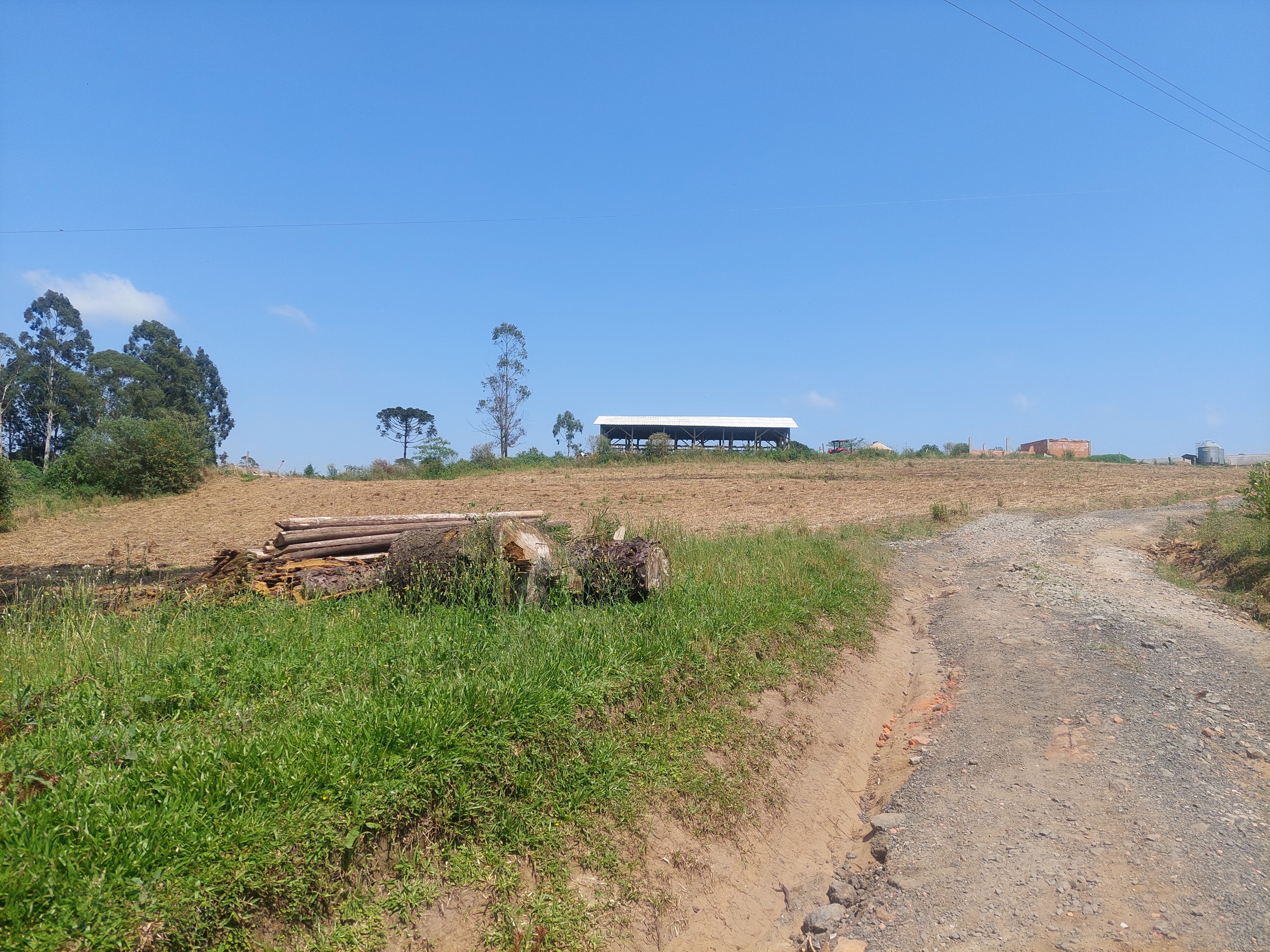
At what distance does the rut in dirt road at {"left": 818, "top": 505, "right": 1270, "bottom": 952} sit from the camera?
346cm

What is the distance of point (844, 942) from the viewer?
11.6 feet

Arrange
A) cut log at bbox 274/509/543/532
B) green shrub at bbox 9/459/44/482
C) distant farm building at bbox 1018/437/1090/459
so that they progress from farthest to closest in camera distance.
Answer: distant farm building at bbox 1018/437/1090/459, green shrub at bbox 9/459/44/482, cut log at bbox 274/509/543/532

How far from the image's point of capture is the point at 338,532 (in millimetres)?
8836

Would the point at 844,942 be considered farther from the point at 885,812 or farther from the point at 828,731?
the point at 828,731

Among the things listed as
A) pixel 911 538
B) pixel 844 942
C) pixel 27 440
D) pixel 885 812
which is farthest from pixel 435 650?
pixel 27 440

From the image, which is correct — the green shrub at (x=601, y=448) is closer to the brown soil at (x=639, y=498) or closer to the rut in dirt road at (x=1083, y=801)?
the brown soil at (x=639, y=498)

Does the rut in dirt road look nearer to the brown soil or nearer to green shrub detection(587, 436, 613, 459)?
the brown soil

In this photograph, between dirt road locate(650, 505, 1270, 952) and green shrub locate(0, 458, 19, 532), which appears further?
green shrub locate(0, 458, 19, 532)

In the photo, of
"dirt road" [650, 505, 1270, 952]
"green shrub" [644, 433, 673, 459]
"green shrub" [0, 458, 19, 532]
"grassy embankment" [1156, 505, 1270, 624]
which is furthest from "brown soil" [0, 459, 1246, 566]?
"dirt road" [650, 505, 1270, 952]

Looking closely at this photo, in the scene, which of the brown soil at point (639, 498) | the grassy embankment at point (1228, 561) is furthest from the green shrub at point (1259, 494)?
the brown soil at point (639, 498)

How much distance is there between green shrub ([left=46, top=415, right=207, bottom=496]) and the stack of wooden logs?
2328 cm

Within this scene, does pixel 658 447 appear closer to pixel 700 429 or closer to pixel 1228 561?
pixel 700 429

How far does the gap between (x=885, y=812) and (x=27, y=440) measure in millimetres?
57617

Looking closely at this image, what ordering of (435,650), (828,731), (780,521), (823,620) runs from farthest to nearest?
(780,521), (823,620), (828,731), (435,650)
